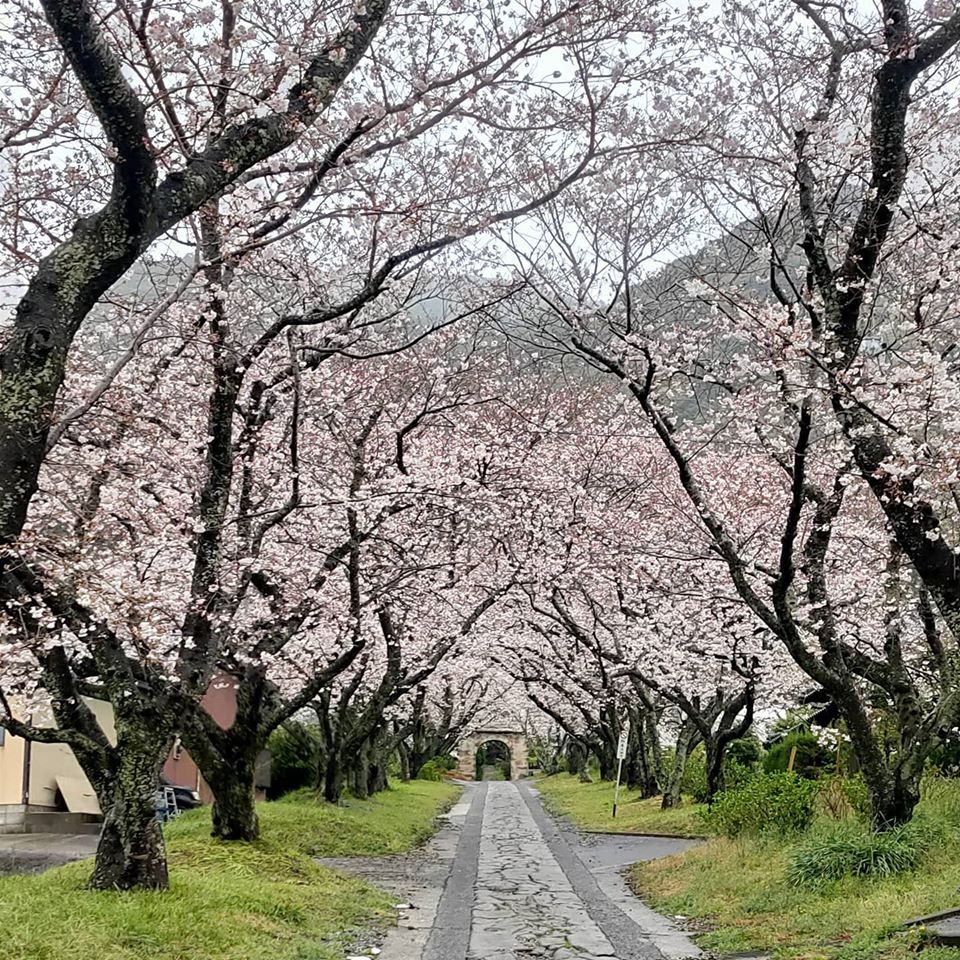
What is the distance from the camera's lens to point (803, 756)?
19562 millimetres

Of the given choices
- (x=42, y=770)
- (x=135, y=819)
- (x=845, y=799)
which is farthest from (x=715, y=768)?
(x=42, y=770)

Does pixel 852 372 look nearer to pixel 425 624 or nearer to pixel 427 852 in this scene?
pixel 425 624

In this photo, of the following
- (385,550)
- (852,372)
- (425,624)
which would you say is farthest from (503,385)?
(852,372)

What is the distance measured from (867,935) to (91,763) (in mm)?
6797

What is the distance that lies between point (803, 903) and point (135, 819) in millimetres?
6131

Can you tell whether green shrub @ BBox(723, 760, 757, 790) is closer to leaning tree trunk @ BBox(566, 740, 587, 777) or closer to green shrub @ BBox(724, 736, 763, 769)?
green shrub @ BBox(724, 736, 763, 769)

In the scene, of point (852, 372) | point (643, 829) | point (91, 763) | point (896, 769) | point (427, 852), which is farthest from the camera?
point (643, 829)

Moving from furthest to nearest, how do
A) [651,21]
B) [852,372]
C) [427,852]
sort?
[427,852] < [852,372] < [651,21]

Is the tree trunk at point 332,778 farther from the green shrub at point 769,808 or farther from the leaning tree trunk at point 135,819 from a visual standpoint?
the leaning tree trunk at point 135,819

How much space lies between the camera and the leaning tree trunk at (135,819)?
804 cm

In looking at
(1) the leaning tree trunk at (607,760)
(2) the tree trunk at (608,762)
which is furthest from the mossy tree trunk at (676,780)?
(2) the tree trunk at (608,762)

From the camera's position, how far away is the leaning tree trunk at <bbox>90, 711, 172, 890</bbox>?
8.04 meters

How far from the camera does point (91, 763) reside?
28.4 feet

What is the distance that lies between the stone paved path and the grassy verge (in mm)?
744
